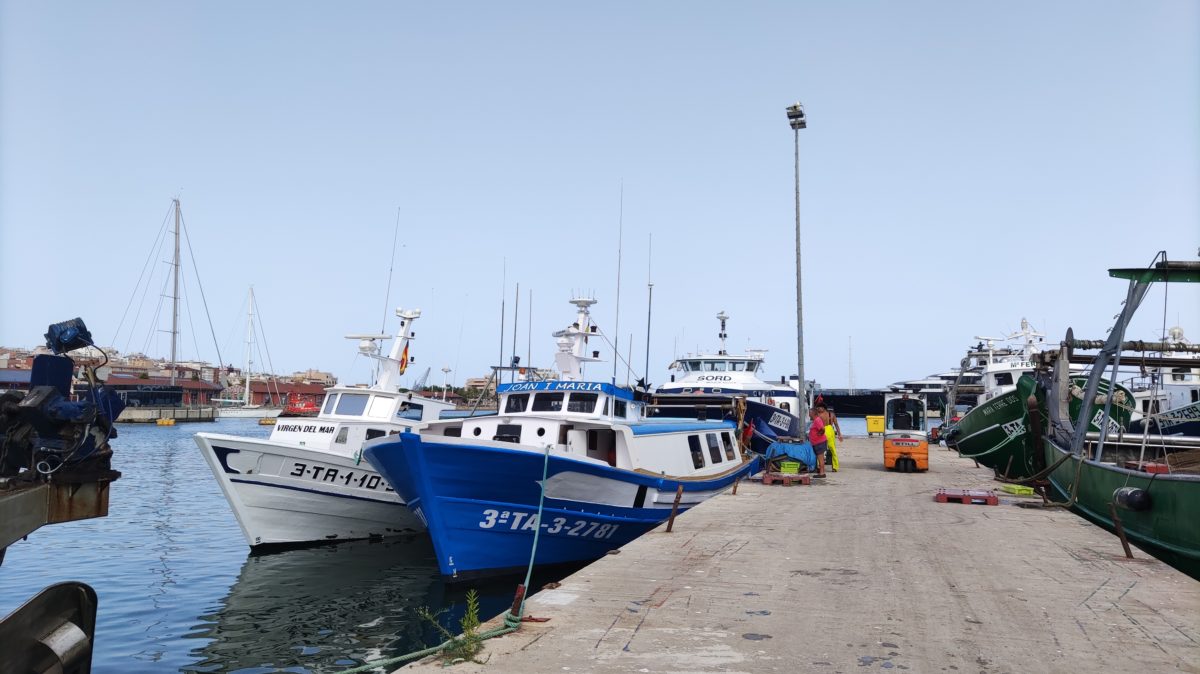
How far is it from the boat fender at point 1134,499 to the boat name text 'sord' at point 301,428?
51.7ft

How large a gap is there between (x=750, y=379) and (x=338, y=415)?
Answer: 2013 cm

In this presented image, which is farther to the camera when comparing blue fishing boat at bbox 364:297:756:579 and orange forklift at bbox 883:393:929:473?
orange forklift at bbox 883:393:929:473

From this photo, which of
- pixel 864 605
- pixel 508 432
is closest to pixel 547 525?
pixel 508 432

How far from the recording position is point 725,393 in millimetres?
33625

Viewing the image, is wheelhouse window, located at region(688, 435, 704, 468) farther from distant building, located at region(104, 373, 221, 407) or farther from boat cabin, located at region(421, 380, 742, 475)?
distant building, located at region(104, 373, 221, 407)

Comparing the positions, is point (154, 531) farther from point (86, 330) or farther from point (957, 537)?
point (957, 537)

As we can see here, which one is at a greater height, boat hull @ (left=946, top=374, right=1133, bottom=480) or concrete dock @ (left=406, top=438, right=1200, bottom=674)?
boat hull @ (left=946, top=374, right=1133, bottom=480)

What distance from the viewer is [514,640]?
6184 millimetres

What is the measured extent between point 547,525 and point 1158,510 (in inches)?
368

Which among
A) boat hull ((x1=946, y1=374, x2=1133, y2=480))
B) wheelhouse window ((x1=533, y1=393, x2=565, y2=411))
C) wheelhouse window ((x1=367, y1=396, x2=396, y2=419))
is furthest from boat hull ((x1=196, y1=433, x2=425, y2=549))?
boat hull ((x1=946, y1=374, x2=1133, y2=480))

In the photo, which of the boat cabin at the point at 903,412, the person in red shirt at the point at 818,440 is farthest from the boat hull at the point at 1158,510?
the boat cabin at the point at 903,412

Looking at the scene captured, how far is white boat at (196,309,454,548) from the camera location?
53.5 ft

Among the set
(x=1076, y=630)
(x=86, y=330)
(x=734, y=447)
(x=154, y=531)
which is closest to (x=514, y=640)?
(x=1076, y=630)

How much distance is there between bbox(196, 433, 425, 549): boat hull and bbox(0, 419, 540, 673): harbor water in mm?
462
